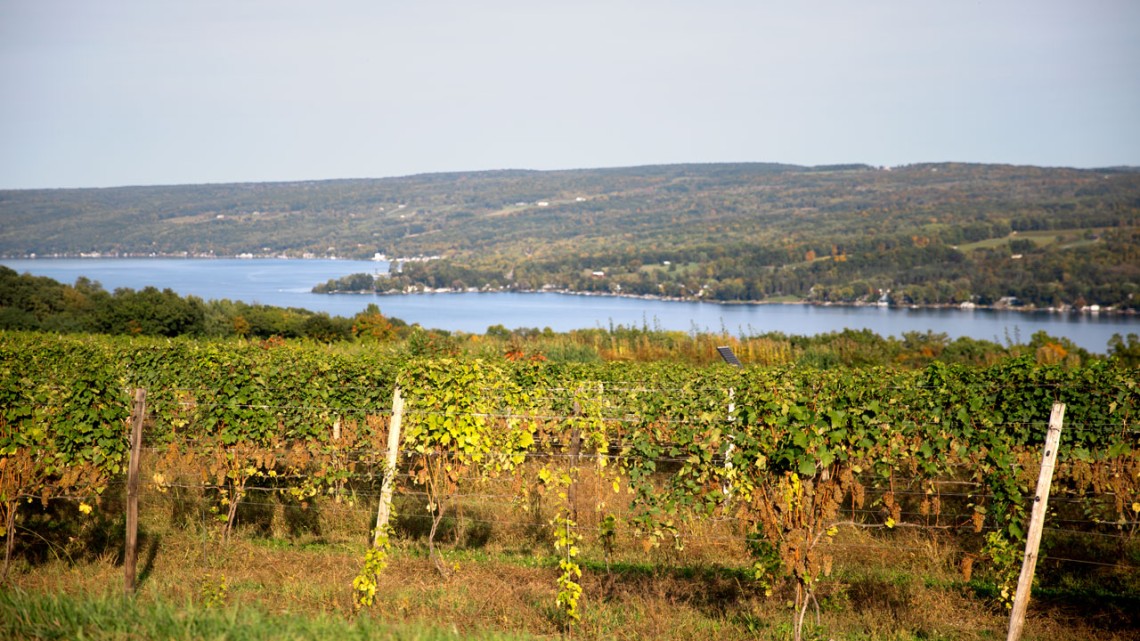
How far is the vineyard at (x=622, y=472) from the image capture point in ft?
22.8

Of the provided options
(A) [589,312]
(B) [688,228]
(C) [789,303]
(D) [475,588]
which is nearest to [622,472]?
(D) [475,588]

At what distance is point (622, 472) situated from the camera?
27.3 ft

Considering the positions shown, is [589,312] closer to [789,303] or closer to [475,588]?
[789,303]

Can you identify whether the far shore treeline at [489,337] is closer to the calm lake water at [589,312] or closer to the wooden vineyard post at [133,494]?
the wooden vineyard post at [133,494]

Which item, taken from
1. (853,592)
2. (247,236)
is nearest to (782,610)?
(853,592)

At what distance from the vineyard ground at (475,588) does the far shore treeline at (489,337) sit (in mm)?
6188

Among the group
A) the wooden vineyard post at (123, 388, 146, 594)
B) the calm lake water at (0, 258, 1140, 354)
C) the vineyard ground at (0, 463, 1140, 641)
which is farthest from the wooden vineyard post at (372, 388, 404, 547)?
the calm lake water at (0, 258, 1140, 354)

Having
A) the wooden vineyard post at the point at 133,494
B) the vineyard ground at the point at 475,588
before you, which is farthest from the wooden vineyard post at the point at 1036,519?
the wooden vineyard post at the point at 133,494

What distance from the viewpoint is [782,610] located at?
7.59 m

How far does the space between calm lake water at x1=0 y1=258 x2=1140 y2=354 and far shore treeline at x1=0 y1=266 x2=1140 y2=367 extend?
10.6m

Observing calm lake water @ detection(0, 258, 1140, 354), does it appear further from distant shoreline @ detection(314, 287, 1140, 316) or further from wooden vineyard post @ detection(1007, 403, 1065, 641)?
wooden vineyard post @ detection(1007, 403, 1065, 641)

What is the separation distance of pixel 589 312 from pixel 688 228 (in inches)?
2861

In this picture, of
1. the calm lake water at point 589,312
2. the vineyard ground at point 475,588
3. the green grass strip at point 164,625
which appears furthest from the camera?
the calm lake water at point 589,312

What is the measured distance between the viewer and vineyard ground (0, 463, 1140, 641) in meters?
5.86
